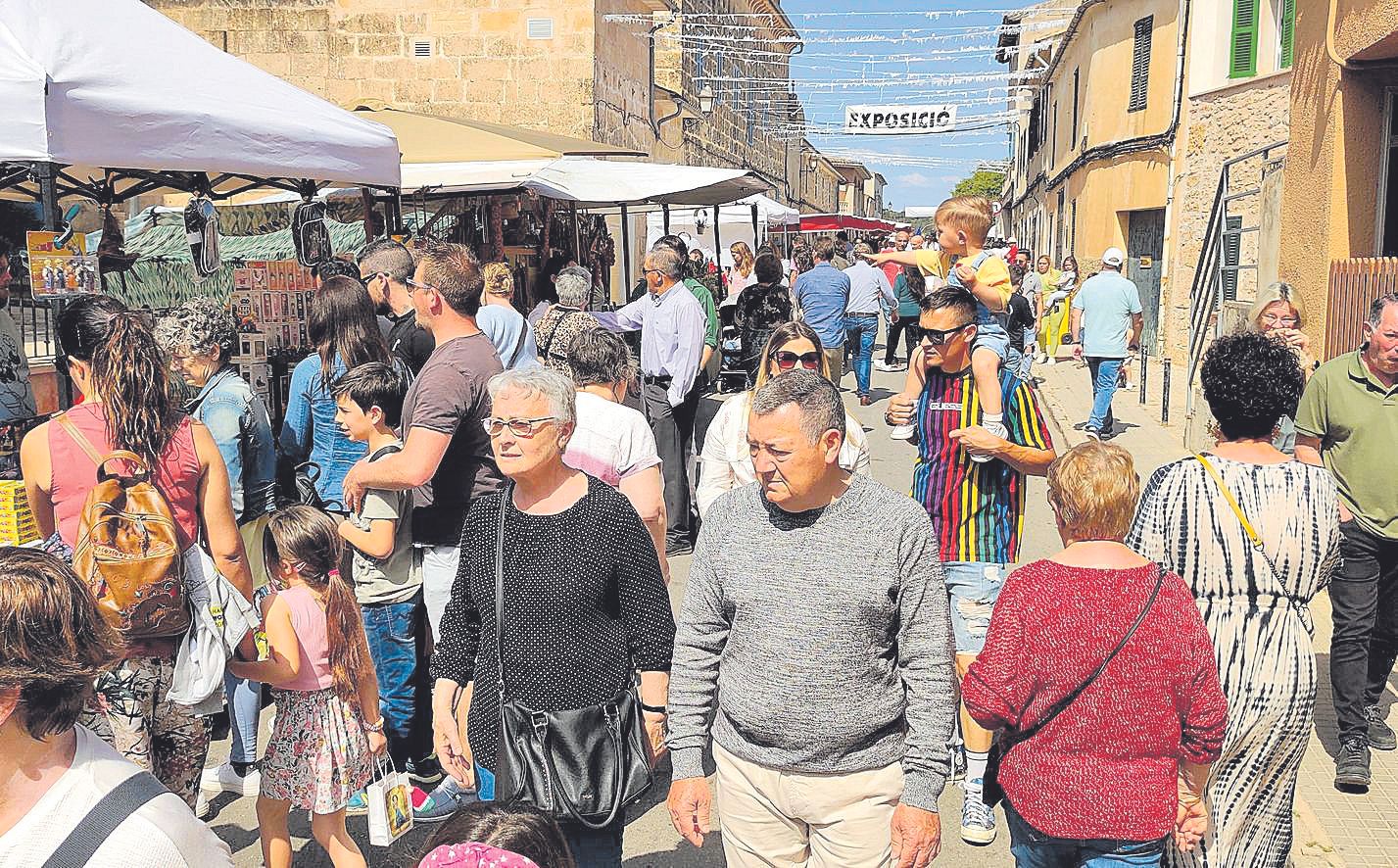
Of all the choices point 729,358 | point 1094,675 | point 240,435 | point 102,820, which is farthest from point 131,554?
point 729,358

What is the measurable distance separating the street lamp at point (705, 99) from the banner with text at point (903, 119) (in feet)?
16.4

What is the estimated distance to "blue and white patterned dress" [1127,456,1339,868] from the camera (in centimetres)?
325

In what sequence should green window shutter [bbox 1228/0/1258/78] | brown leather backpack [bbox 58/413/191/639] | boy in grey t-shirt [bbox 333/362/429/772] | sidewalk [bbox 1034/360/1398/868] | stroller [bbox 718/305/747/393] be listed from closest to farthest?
brown leather backpack [bbox 58/413/191/639] < sidewalk [bbox 1034/360/1398/868] < boy in grey t-shirt [bbox 333/362/429/772] < stroller [bbox 718/305/747/393] < green window shutter [bbox 1228/0/1258/78]

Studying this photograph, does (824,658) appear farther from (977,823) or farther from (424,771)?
(424,771)

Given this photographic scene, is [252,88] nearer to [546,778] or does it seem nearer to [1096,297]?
[546,778]

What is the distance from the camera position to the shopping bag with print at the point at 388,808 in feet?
12.2

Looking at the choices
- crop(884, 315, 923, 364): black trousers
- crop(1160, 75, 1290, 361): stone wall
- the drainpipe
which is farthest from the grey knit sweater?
the drainpipe

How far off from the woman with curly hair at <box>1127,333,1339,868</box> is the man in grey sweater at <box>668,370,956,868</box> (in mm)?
896

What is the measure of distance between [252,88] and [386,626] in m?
2.88

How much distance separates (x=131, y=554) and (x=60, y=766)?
1407 millimetres

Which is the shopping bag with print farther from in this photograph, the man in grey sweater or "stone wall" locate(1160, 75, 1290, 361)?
"stone wall" locate(1160, 75, 1290, 361)

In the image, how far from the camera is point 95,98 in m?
4.43

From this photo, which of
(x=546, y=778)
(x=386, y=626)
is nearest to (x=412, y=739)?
(x=386, y=626)

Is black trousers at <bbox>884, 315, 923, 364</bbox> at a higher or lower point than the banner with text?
lower
